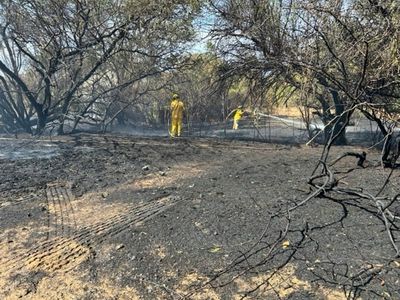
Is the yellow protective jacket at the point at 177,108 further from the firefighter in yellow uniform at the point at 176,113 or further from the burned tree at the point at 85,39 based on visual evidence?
the burned tree at the point at 85,39

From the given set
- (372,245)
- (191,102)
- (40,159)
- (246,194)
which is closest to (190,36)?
(191,102)

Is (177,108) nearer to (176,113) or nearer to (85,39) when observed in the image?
(176,113)

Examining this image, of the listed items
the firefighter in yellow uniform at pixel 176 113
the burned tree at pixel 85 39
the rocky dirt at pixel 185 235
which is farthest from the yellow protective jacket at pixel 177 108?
the rocky dirt at pixel 185 235

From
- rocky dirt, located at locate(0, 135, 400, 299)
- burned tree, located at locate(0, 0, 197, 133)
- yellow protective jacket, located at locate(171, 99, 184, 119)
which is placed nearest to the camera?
rocky dirt, located at locate(0, 135, 400, 299)

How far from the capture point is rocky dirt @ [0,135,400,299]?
384 cm

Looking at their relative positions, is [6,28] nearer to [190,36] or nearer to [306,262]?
[190,36]

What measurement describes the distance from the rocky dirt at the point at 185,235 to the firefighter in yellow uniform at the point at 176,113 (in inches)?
196

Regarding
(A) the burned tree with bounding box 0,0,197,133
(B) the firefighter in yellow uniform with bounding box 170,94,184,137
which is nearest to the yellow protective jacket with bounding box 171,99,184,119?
(B) the firefighter in yellow uniform with bounding box 170,94,184,137

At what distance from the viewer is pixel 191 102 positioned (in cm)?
1525

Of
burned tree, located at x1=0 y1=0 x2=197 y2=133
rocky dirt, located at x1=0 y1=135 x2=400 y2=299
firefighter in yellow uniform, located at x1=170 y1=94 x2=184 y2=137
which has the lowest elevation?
rocky dirt, located at x1=0 y1=135 x2=400 y2=299

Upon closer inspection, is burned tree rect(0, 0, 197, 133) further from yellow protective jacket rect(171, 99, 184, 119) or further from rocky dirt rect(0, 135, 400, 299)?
rocky dirt rect(0, 135, 400, 299)

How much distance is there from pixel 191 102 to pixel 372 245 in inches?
449

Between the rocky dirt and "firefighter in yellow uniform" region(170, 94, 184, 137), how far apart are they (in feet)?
16.3

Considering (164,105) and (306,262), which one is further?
(164,105)
